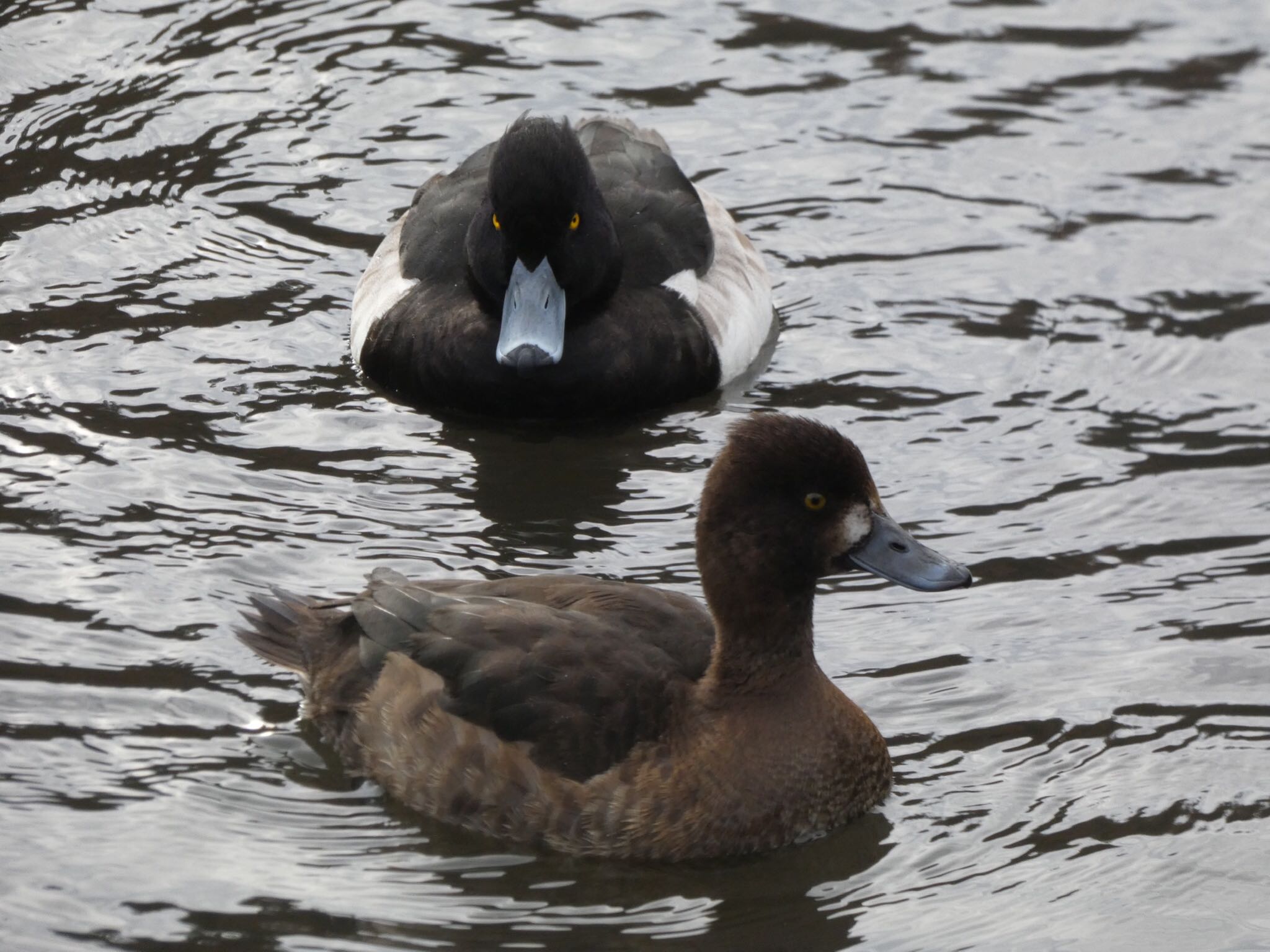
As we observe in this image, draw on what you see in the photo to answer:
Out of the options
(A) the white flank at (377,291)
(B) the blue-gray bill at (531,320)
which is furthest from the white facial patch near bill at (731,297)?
(A) the white flank at (377,291)

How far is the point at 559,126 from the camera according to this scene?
28.9ft

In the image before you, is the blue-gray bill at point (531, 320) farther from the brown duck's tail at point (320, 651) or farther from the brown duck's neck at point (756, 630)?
the brown duck's neck at point (756, 630)

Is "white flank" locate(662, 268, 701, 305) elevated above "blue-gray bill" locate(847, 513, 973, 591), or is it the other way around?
"white flank" locate(662, 268, 701, 305)

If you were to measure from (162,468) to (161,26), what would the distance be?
4.70 m

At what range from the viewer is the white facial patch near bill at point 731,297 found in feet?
30.3

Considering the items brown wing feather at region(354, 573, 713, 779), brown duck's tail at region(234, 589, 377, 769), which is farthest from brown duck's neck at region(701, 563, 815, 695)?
brown duck's tail at region(234, 589, 377, 769)

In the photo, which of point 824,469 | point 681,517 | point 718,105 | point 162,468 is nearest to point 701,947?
point 824,469

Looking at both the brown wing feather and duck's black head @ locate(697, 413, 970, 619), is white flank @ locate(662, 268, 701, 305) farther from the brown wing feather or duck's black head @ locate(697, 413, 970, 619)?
duck's black head @ locate(697, 413, 970, 619)

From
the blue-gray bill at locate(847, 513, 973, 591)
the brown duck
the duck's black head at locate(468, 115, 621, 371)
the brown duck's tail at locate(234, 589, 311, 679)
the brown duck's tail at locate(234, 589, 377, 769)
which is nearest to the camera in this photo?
the brown duck

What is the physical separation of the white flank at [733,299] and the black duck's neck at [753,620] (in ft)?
10.6

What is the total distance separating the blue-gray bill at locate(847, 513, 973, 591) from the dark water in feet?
2.05

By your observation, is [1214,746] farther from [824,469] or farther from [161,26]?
[161,26]

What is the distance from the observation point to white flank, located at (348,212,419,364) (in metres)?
9.20

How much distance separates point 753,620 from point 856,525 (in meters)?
0.38
